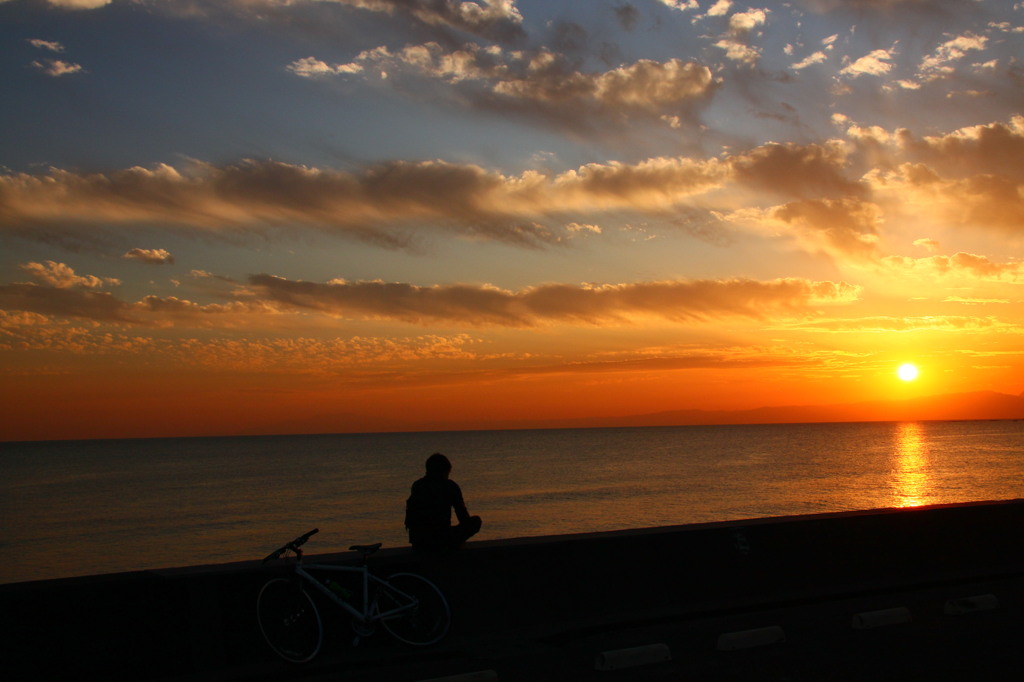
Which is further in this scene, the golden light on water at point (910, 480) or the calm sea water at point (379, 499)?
the golden light on water at point (910, 480)

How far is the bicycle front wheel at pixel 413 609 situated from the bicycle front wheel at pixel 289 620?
1.90 feet

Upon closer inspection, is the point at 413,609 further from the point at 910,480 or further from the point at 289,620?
the point at 910,480

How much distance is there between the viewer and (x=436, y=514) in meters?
8.23

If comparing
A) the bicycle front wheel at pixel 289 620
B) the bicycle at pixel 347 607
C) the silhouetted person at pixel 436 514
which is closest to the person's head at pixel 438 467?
the silhouetted person at pixel 436 514

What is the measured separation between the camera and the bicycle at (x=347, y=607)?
277 inches

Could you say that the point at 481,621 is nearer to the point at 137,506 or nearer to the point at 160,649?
the point at 160,649

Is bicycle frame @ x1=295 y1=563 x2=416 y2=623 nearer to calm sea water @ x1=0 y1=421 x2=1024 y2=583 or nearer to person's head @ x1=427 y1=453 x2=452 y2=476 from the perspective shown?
person's head @ x1=427 y1=453 x2=452 y2=476

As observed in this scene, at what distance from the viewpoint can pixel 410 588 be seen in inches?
299

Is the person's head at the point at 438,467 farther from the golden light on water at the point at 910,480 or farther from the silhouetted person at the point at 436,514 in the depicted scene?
the golden light on water at the point at 910,480

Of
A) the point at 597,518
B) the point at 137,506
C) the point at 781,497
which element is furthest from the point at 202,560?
the point at 781,497

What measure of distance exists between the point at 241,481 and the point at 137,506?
76.3 ft

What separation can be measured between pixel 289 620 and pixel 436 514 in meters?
1.69

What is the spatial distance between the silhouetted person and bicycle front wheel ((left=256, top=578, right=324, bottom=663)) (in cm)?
129

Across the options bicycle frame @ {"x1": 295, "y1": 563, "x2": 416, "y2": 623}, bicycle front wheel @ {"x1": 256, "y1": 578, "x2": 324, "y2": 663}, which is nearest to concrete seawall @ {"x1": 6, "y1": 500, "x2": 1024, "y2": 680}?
bicycle front wheel @ {"x1": 256, "y1": 578, "x2": 324, "y2": 663}
